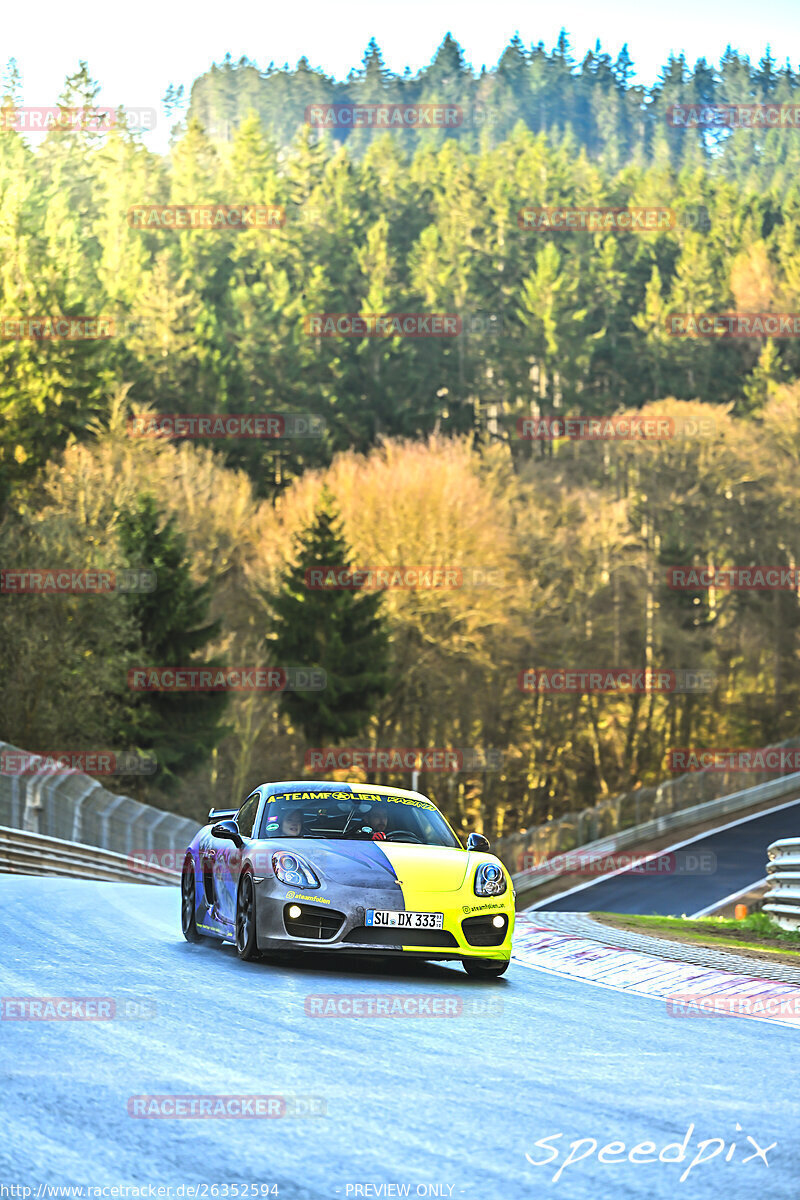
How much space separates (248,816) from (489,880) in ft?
7.25

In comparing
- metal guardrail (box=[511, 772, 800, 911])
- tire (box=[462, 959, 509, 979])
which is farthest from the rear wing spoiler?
metal guardrail (box=[511, 772, 800, 911])

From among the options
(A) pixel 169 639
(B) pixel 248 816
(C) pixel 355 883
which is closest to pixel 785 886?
(B) pixel 248 816

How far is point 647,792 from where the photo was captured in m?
53.5

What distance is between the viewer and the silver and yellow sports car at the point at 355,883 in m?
11.0

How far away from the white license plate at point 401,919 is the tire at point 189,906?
9.68 feet

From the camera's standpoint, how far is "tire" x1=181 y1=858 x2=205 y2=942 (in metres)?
13.5

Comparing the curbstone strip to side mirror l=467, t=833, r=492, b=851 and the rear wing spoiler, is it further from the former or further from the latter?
the rear wing spoiler

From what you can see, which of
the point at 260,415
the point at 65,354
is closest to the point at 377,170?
the point at 260,415

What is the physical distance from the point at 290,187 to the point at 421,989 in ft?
324

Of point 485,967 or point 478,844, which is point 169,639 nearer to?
point 478,844

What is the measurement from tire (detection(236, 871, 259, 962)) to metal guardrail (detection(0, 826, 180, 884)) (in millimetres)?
13736

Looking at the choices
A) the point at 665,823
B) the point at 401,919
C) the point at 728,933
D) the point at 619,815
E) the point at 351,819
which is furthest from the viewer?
the point at 665,823

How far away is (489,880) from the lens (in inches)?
455

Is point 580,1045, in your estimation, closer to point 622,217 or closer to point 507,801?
point 507,801
